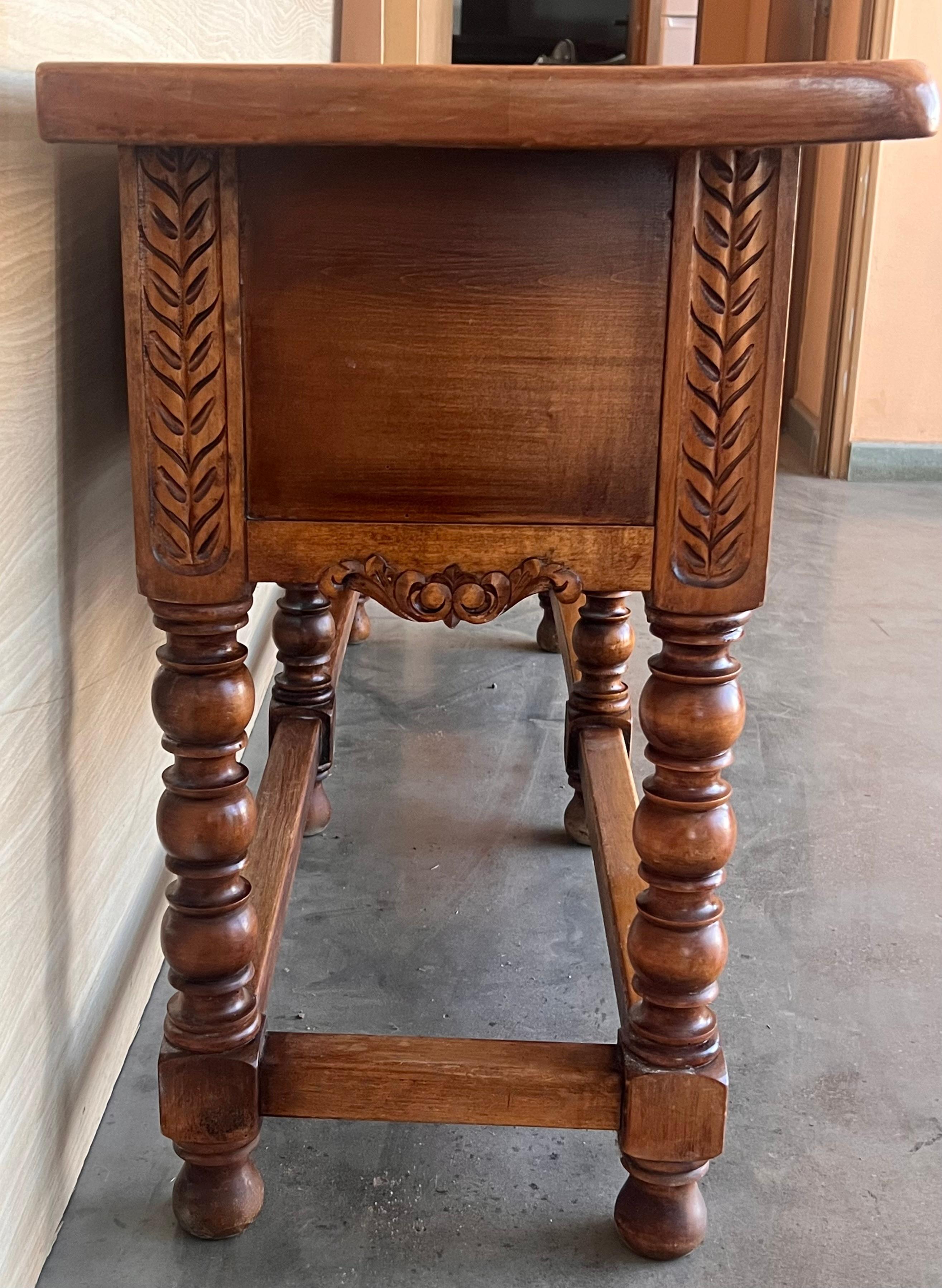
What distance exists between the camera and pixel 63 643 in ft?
2.99

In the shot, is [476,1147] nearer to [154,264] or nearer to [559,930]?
[559,930]

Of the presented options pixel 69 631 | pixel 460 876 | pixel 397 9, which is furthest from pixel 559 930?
pixel 397 9

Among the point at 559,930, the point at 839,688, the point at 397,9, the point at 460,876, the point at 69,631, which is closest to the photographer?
the point at 69,631

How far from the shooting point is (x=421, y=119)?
697 mm

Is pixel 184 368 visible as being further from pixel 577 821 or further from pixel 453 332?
pixel 577 821

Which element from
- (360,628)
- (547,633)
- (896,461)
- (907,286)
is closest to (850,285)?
(907,286)

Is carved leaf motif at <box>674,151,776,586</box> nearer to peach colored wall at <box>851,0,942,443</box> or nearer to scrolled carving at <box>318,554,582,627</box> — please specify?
scrolled carving at <box>318,554,582,627</box>

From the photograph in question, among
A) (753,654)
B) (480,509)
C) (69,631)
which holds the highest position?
(480,509)

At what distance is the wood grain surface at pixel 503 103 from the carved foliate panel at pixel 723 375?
55mm

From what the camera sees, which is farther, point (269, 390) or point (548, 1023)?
point (548, 1023)

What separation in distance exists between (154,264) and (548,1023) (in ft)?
2.47

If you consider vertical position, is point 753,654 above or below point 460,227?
below

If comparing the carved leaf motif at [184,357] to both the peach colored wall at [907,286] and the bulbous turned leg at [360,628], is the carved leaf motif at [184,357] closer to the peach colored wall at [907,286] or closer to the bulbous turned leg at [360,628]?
the bulbous turned leg at [360,628]

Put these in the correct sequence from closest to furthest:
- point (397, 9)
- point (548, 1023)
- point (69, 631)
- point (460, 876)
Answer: point (69, 631) < point (548, 1023) < point (460, 876) < point (397, 9)
